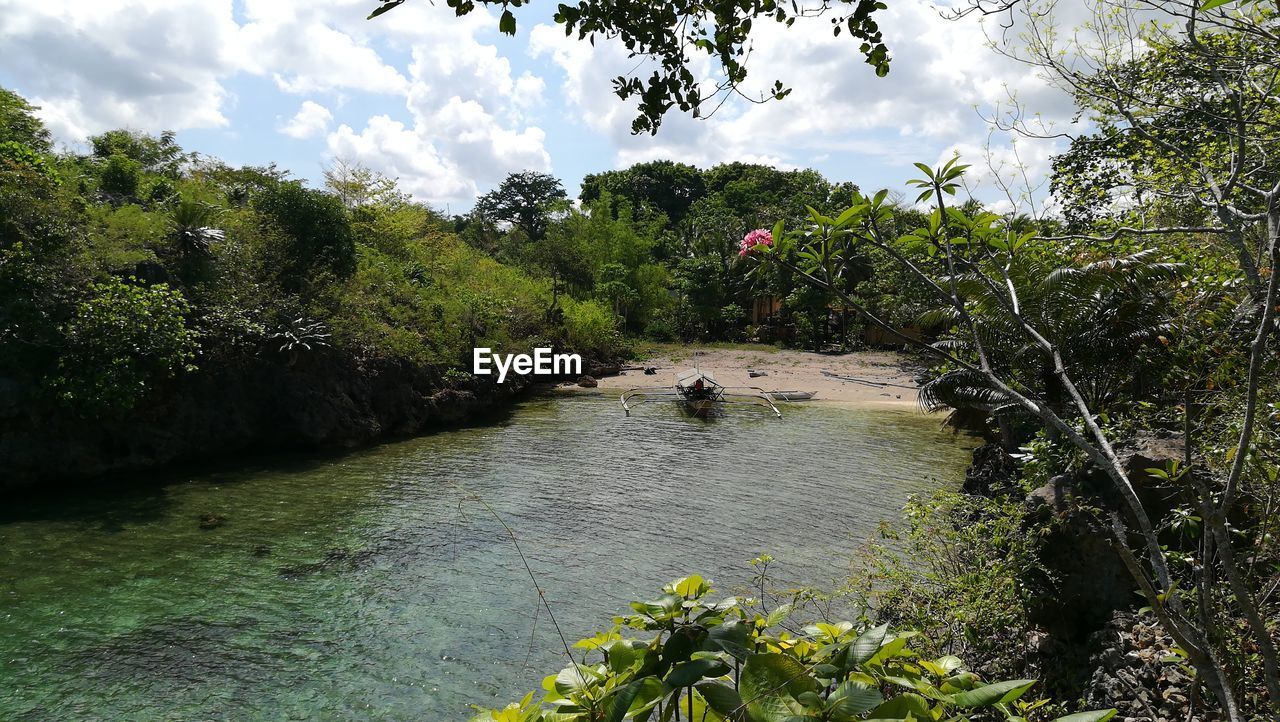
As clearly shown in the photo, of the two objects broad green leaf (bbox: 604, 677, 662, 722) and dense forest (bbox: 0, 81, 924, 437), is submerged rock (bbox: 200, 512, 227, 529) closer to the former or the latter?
dense forest (bbox: 0, 81, 924, 437)

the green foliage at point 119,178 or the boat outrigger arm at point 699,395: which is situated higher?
the green foliage at point 119,178

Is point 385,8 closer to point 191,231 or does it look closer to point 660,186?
point 191,231

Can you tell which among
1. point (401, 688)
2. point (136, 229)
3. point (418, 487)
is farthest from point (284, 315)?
point (401, 688)

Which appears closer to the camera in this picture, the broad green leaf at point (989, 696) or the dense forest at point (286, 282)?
the broad green leaf at point (989, 696)

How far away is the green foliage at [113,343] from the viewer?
472 inches

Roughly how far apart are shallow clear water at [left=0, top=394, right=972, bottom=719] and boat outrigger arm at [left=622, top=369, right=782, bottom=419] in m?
5.03

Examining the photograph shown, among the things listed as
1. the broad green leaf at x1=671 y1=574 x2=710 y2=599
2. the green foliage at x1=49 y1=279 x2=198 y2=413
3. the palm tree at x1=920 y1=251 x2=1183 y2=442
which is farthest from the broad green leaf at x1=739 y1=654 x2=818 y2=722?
the green foliage at x1=49 y1=279 x2=198 y2=413

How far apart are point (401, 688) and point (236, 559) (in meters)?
4.77

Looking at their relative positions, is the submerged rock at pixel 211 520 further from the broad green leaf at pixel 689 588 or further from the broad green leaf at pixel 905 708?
the broad green leaf at pixel 905 708

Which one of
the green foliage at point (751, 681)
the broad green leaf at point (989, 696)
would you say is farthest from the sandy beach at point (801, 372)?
the broad green leaf at point (989, 696)

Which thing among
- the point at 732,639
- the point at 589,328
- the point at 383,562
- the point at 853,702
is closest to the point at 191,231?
the point at 383,562

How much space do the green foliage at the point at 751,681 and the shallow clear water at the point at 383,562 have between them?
1.84m

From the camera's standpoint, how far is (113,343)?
12234mm

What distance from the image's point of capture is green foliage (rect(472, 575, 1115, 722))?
1.38 metres
